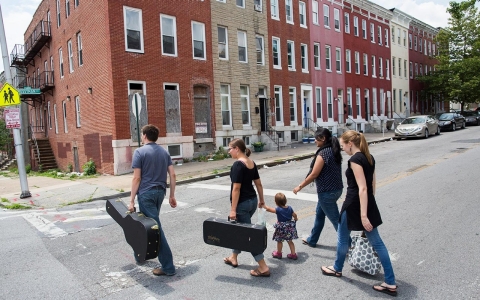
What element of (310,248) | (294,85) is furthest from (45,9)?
(310,248)

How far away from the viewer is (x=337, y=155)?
498 cm

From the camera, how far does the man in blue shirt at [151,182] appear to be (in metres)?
4.56

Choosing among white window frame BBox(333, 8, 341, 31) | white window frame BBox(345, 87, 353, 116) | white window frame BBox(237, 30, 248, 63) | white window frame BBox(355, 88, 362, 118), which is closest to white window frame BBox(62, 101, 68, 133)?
white window frame BBox(237, 30, 248, 63)

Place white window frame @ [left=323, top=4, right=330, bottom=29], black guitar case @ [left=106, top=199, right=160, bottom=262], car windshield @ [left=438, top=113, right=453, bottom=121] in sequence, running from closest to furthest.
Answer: black guitar case @ [left=106, top=199, right=160, bottom=262] < white window frame @ [left=323, top=4, right=330, bottom=29] < car windshield @ [left=438, top=113, right=453, bottom=121]

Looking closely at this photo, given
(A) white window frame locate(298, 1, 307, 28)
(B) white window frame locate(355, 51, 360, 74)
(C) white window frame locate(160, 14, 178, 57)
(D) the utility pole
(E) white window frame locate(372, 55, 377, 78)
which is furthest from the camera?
(E) white window frame locate(372, 55, 377, 78)

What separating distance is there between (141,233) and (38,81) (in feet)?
86.6

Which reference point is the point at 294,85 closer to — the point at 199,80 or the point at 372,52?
the point at 199,80

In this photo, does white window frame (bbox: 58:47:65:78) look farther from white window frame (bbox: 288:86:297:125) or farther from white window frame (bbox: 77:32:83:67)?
white window frame (bbox: 288:86:297:125)

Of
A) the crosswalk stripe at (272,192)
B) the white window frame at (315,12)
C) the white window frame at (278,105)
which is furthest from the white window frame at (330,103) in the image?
the crosswalk stripe at (272,192)

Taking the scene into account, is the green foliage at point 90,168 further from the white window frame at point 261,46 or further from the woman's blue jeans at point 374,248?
the woman's blue jeans at point 374,248

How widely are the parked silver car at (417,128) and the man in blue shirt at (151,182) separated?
73.5 ft

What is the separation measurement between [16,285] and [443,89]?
4725 centimetres

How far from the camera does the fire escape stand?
23875 mm

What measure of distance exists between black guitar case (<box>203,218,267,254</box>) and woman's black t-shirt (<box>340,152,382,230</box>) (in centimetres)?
97
